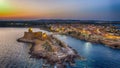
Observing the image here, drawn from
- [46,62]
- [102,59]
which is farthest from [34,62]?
[102,59]

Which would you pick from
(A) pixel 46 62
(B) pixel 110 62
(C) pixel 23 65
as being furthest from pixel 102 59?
(C) pixel 23 65

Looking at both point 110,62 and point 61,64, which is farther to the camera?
point 110,62

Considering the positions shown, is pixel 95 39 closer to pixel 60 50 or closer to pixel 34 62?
pixel 60 50

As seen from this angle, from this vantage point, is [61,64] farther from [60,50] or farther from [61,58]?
[60,50]

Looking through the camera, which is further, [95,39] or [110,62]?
[95,39]

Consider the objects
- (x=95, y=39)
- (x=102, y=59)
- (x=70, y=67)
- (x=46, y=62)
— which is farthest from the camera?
(x=95, y=39)

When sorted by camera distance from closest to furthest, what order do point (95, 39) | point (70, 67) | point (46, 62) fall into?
point (70, 67) → point (46, 62) → point (95, 39)

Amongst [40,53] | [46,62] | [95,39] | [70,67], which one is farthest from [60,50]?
[95,39]
